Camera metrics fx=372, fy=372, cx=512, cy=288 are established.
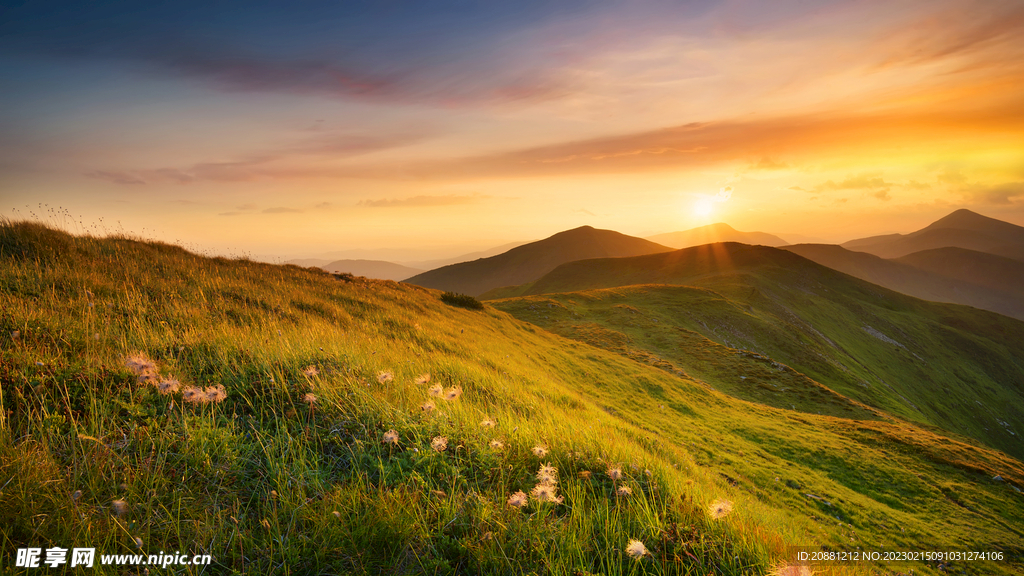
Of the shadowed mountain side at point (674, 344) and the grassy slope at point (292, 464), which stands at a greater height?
the grassy slope at point (292, 464)

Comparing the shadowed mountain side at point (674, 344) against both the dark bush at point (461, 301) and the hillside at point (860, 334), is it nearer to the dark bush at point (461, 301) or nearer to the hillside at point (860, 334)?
the hillside at point (860, 334)

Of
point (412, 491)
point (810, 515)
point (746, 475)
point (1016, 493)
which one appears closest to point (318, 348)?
point (412, 491)

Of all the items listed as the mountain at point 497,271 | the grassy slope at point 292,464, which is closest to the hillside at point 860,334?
the grassy slope at point 292,464

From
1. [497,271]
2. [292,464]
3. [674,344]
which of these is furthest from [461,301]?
[497,271]

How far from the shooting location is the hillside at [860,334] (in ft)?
132

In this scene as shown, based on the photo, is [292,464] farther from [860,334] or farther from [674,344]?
[860,334]

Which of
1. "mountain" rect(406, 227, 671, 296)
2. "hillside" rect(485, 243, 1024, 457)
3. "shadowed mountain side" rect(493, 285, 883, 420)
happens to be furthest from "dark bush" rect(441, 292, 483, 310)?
"mountain" rect(406, 227, 671, 296)

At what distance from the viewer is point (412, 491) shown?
343cm

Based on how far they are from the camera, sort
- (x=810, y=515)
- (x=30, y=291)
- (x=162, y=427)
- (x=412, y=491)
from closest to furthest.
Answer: (x=412, y=491) < (x=162, y=427) < (x=30, y=291) < (x=810, y=515)

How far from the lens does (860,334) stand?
59.4m

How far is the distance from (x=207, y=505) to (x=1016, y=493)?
25.2 metres

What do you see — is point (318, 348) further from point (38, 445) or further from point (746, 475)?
point (746, 475)

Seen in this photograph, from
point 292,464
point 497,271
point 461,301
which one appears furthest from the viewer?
point 497,271

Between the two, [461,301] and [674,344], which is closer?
[461,301]
